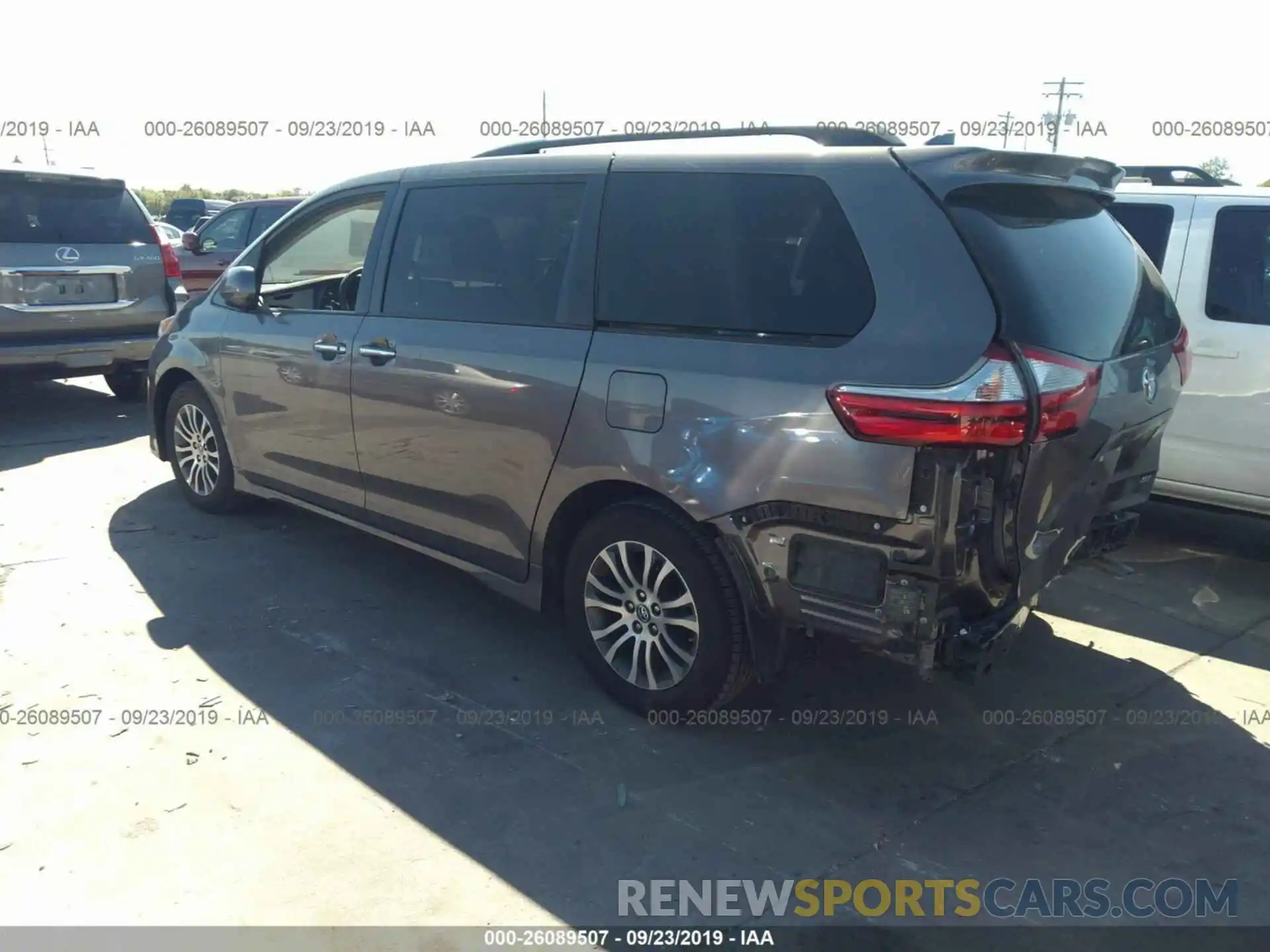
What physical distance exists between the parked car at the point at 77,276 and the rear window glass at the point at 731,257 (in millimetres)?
5561

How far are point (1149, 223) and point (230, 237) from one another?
979cm

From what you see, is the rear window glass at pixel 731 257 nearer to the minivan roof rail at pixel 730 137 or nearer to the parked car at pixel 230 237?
the minivan roof rail at pixel 730 137

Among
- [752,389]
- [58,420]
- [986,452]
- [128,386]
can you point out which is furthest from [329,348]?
[128,386]

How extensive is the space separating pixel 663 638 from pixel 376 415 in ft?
5.41

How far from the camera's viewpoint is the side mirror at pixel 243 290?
506cm

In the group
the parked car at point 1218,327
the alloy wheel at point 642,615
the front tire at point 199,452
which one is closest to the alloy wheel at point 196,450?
the front tire at point 199,452

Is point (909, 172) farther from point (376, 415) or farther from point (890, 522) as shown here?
point (376, 415)

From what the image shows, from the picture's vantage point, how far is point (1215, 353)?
5.11m

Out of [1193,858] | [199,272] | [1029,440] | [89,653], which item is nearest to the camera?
[1029,440]

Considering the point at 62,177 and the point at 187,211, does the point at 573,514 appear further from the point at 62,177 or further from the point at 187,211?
the point at 187,211

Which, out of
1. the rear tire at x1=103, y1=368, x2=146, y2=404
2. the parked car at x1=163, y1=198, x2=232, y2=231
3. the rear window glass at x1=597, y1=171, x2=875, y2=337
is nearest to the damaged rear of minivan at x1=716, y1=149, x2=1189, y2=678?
the rear window glass at x1=597, y1=171, x2=875, y2=337

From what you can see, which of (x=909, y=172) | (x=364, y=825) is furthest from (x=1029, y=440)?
(x=364, y=825)

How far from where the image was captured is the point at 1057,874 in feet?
9.55

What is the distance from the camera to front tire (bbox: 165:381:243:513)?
5539 mm
